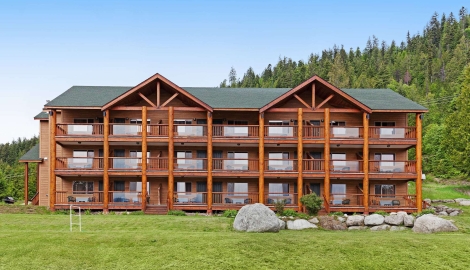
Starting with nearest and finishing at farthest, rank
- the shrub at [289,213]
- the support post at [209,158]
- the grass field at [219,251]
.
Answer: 1. the grass field at [219,251]
2. the shrub at [289,213]
3. the support post at [209,158]

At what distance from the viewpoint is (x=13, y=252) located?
633 inches

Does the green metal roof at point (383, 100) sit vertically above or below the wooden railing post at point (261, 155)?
above

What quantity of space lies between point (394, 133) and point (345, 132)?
3.75 metres

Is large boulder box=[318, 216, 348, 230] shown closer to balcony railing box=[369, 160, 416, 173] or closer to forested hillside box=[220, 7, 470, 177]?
balcony railing box=[369, 160, 416, 173]

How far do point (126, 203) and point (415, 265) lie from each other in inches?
833

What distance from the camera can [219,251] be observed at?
16109 mm

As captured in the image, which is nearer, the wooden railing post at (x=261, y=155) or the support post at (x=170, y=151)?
the support post at (x=170, y=151)

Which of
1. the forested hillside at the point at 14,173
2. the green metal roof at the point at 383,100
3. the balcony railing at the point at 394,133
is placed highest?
the green metal roof at the point at 383,100

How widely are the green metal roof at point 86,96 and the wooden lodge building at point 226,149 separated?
0.14 meters

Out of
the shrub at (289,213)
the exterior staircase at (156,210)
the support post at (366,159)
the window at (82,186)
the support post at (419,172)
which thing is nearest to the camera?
the shrub at (289,213)

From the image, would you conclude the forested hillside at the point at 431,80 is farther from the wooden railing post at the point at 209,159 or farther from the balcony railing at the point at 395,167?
the wooden railing post at the point at 209,159

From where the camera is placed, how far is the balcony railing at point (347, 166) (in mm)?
32281

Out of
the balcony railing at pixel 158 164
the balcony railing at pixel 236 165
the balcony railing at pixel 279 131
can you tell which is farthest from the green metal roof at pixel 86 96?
the balcony railing at pixel 279 131

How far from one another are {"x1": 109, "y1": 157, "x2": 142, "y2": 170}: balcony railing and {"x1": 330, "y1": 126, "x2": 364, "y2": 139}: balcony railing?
14.6 metres
